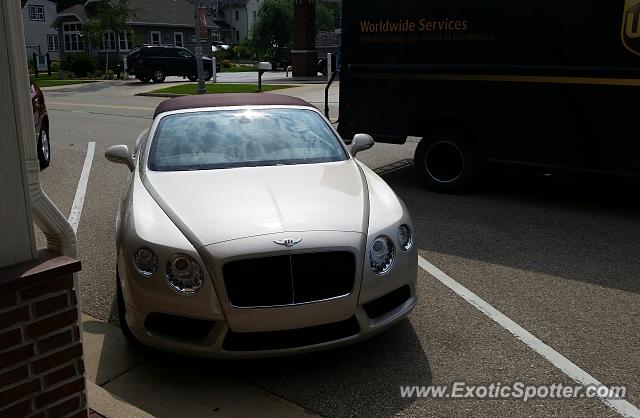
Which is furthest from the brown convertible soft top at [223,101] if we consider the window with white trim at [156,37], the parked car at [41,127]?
the window with white trim at [156,37]

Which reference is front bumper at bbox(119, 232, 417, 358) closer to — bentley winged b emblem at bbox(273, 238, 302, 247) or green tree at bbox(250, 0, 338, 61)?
bentley winged b emblem at bbox(273, 238, 302, 247)

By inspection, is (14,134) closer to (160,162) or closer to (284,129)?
(160,162)

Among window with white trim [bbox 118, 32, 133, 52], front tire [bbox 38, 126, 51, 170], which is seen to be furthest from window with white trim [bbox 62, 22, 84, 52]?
front tire [bbox 38, 126, 51, 170]

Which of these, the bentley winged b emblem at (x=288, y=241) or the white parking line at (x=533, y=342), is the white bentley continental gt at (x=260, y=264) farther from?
the white parking line at (x=533, y=342)

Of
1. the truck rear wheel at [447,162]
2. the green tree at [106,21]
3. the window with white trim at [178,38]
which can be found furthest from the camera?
the window with white trim at [178,38]

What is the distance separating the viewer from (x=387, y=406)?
134 inches

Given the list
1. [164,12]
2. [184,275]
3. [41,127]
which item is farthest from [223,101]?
[164,12]

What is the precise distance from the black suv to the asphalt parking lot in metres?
25.7

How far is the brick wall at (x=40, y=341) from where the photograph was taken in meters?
2.43

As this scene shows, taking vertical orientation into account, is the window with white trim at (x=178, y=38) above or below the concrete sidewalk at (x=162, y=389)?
above

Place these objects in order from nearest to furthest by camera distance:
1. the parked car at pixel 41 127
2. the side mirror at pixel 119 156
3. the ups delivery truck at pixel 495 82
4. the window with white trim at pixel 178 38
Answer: the side mirror at pixel 119 156 < the ups delivery truck at pixel 495 82 < the parked car at pixel 41 127 < the window with white trim at pixel 178 38

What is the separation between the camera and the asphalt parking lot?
357cm

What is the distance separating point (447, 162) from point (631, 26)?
9.01 feet

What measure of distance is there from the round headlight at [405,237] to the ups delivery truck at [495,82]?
13.3 feet
